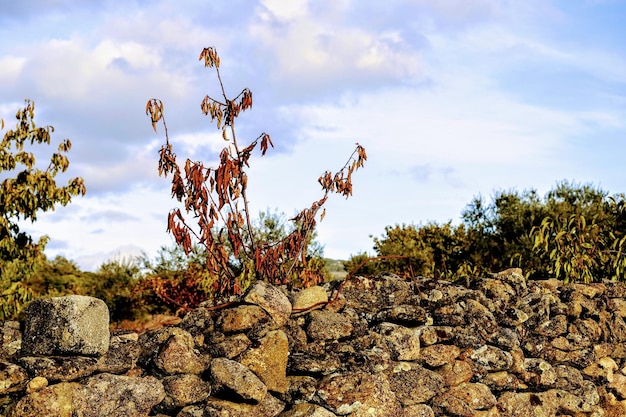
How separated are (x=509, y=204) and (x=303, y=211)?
11.0m

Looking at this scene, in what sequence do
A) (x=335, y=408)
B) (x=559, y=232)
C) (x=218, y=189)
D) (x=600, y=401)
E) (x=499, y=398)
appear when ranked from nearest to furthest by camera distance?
(x=335, y=408) < (x=218, y=189) < (x=499, y=398) < (x=600, y=401) < (x=559, y=232)

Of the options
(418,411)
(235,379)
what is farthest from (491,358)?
(235,379)

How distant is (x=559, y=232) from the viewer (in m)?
8.99

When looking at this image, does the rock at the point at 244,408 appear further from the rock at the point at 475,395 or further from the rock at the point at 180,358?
the rock at the point at 475,395

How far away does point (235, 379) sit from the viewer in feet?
16.3

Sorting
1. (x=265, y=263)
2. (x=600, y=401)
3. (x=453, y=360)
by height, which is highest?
(x=265, y=263)

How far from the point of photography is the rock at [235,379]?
4.96 meters

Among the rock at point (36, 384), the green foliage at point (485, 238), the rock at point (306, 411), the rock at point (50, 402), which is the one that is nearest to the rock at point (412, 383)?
the rock at point (306, 411)

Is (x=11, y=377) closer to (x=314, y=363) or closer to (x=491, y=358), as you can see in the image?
(x=314, y=363)

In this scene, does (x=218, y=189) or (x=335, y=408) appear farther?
(x=218, y=189)

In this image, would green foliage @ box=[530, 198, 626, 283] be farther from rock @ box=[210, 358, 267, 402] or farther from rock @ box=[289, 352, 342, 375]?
rock @ box=[210, 358, 267, 402]

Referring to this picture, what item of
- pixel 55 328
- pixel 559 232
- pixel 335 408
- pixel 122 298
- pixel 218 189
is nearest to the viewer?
pixel 55 328

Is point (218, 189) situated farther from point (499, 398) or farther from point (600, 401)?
point (600, 401)

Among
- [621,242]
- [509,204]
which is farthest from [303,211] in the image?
[509,204]
